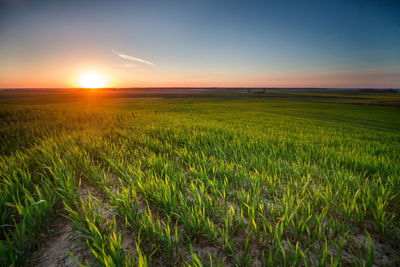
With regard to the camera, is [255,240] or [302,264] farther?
[255,240]

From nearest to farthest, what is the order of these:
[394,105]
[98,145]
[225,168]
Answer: [225,168] < [98,145] < [394,105]

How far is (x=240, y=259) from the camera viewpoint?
50.5 inches

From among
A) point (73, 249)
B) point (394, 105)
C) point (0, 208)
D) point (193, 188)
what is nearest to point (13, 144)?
point (0, 208)

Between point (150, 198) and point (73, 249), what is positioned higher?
point (150, 198)

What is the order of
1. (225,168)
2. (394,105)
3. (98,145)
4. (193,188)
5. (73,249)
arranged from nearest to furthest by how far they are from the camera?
1. (73,249)
2. (193,188)
3. (225,168)
4. (98,145)
5. (394,105)

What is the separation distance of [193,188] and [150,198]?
0.60 metres

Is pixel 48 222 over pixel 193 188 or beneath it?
beneath

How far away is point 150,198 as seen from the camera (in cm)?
206

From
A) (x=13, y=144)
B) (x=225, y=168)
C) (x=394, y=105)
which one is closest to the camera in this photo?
(x=225, y=168)

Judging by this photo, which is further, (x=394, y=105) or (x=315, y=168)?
(x=394, y=105)

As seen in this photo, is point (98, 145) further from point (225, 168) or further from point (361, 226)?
point (361, 226)

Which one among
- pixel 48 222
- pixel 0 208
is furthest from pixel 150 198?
pixel 0 208

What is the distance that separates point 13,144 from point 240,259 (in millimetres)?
7039

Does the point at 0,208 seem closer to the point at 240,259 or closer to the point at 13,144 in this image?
the point at 240,259
